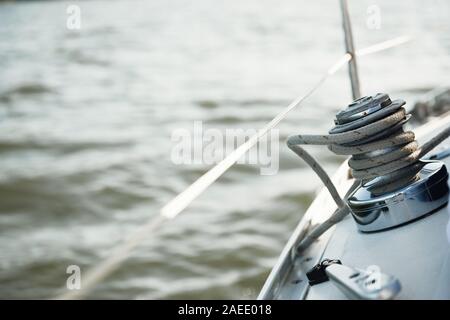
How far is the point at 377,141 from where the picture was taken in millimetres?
1146

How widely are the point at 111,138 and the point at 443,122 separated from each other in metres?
4.17

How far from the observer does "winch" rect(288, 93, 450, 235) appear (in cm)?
114

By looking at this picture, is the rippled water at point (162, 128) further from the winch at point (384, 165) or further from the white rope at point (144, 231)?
the white rope at point (144, 231)

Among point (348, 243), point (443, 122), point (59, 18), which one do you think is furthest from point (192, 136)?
point (59, 18)

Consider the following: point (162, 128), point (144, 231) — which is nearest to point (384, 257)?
point (144, 231)

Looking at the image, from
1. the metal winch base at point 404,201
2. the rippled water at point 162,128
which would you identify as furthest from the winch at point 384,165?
the rippled water at point 162,128

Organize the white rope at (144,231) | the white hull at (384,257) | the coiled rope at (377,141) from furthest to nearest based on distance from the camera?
the coiled rope at (377,141)
the white hull at (384,257)
the white rope at (144,231)

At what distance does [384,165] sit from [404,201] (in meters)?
0.08

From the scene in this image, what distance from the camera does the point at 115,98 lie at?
723 cm

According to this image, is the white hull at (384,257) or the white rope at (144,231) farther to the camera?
the white hull at (384,257)

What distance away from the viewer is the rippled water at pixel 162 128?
133 inches

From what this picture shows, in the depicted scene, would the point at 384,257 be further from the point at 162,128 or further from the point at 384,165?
the point at 162,128
